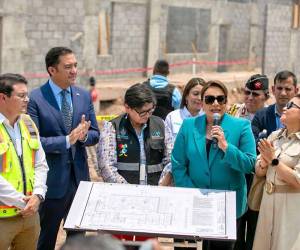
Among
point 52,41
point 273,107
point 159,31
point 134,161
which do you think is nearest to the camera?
point 134,161

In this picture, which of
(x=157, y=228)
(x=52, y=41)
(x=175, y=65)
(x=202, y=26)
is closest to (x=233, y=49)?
(x=202, y=26)

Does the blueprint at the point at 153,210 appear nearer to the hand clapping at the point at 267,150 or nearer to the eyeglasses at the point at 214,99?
the hand clapping at the point at 267,150

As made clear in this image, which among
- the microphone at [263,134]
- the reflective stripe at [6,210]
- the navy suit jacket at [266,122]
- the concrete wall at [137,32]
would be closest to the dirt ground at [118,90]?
the concrete wall at [137,32]

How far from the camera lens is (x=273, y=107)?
542 centimetres

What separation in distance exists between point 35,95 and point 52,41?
31.9 ft

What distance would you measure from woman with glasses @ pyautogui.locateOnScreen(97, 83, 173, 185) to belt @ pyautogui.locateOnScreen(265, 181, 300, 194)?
2.80 feet

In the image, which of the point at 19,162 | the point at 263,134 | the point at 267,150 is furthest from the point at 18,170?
the point at 263,134

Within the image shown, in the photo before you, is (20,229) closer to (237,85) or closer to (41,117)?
(41,117)

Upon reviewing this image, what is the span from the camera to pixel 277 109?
5410 millimetres

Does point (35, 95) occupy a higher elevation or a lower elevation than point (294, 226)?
higher

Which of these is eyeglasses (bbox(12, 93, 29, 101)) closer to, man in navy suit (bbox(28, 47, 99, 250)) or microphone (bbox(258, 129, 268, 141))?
man in navy suit (bbox(28, 47, 99, 250))

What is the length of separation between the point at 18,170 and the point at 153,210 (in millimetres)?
914

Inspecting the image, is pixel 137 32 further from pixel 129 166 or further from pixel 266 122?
pixel 129 166

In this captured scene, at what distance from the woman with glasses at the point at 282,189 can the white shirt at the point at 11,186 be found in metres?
1.48
